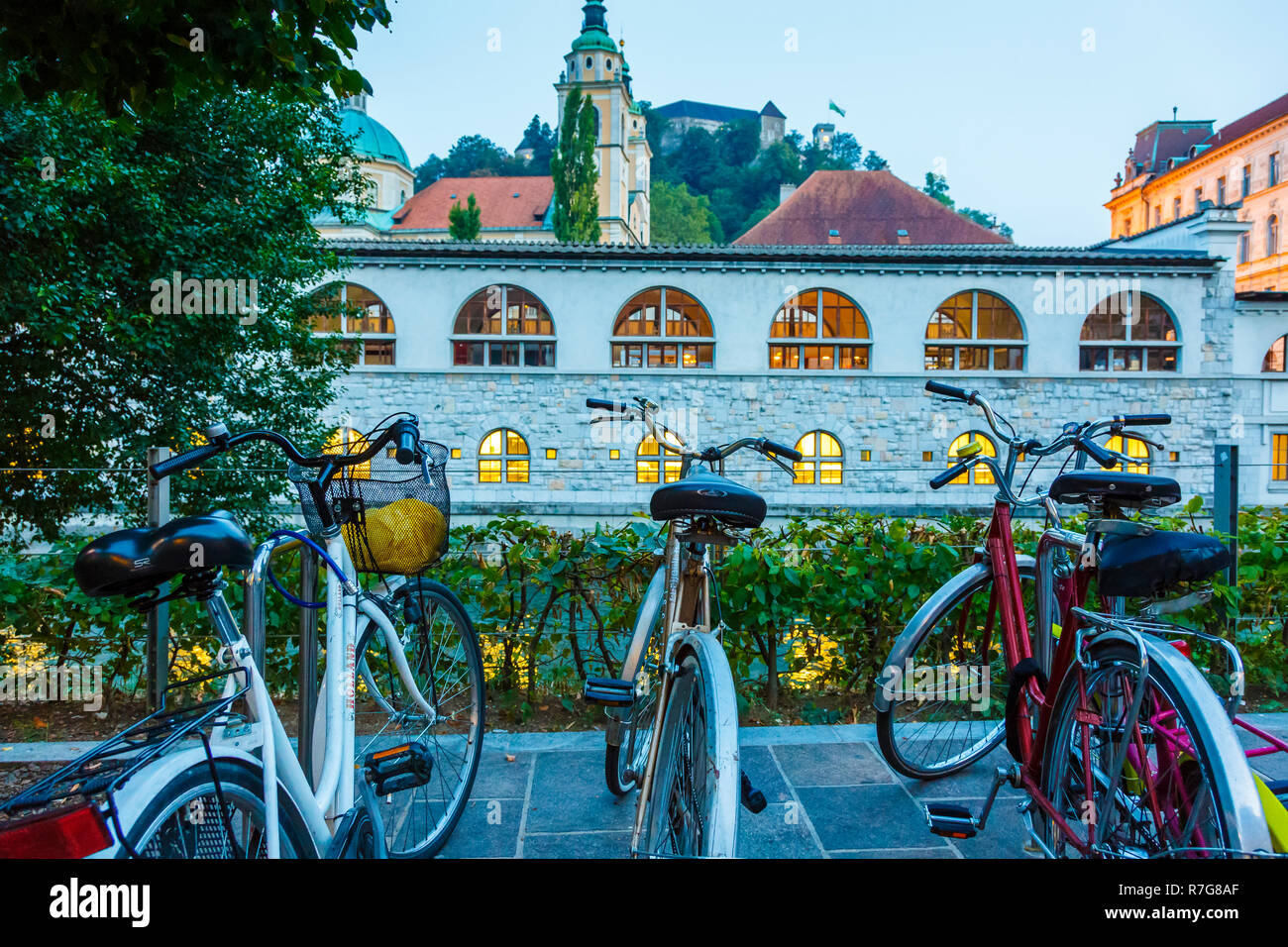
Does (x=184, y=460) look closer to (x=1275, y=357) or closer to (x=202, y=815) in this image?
(x=202, y=815)

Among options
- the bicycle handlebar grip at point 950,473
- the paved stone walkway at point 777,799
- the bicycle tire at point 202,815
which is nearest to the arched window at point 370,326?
the paved stone walkway at point 777,799

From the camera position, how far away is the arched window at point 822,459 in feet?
74.0

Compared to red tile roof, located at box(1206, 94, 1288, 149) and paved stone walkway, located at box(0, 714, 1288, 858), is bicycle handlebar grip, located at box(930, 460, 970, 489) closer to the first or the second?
paved stone walkway, located at box(0, 714, 1288, 858)

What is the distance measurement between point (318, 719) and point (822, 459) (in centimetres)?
2119

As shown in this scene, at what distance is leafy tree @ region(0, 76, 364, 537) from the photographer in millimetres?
6520

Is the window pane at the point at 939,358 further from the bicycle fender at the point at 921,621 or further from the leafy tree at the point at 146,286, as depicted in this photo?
the bicycle fender at the point at 921,621

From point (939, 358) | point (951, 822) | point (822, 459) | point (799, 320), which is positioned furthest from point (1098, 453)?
point (939, 358)

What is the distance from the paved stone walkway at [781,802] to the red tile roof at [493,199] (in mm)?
56474

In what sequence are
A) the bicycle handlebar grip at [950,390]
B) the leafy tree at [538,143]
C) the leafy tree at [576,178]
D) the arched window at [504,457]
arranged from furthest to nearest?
the leafy tree at [538,143] → the leafy tree at [576,178] → the arched window at [504,457] → the bicycle handlebar grip at [950,390]

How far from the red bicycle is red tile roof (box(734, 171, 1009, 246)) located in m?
31.7

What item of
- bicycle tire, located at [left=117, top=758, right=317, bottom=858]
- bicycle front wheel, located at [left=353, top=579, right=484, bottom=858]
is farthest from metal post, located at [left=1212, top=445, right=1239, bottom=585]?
bicycle tire, located at [left=117, top=758, right=317, bottom=858]

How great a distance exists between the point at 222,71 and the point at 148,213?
489 cm
